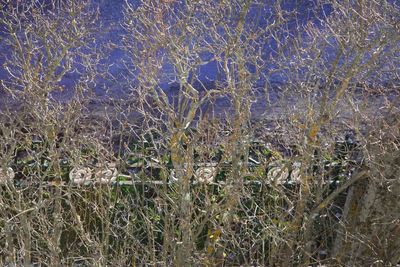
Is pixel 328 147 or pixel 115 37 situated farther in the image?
pixel 115 37

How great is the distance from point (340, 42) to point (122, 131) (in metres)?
1.72

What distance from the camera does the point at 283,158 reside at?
19.2 ft

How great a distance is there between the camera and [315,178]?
6.06 meters

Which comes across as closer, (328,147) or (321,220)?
(328,147)

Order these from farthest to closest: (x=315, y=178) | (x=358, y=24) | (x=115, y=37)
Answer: (x=115, y=37) < (x=315, y=178) < (x=358, y=24)

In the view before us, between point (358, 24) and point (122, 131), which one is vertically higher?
point (358, 24)

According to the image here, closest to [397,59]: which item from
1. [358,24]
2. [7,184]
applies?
[358,24]

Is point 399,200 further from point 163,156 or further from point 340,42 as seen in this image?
point 163,156

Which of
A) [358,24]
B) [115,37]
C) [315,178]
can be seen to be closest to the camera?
[358,24]

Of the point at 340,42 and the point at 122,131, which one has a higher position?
the point at 340,42

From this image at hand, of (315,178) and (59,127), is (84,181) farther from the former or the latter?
(315,178)

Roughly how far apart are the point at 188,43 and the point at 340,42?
3.61ft

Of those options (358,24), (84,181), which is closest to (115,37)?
(84,181)

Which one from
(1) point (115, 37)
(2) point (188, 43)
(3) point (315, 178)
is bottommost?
(1) point (115, 37)
